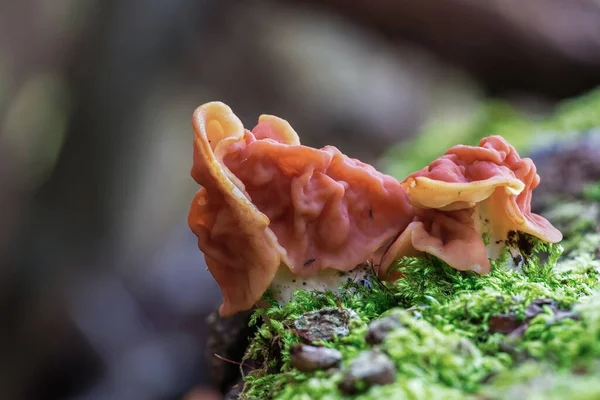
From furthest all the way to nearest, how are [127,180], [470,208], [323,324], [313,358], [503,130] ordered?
[127,180] → [503,130] → [470,208] → [323,324] → [313,358]

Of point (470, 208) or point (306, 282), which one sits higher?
point (470, 208)

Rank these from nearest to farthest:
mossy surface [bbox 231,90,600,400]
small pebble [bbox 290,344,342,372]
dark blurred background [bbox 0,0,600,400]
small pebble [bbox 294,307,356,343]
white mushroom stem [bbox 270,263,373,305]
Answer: mossy surface [bbox 231,90,600,400] → small pebble [bbox 290,344,342,372] → small pebble [bbox 294,307,356,343] → white mushroom stem [bbox 270,263,373,305] → dark blurred background [bbox 0,0,600,400]

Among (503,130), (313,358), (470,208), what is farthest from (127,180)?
(313,358)

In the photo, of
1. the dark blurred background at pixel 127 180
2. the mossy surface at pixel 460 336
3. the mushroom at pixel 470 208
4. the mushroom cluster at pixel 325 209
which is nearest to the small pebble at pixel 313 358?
the mossy surface at pixel 460 336

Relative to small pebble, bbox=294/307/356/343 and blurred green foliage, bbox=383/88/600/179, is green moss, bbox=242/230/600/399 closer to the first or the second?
small pebble, bbox=294/307/356/343

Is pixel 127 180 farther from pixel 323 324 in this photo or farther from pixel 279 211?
pixel 323 324

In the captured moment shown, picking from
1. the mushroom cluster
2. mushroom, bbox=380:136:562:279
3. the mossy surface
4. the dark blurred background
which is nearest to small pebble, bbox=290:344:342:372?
the mossy surface

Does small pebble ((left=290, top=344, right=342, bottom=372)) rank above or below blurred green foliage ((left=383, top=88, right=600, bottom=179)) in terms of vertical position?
below
